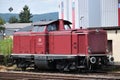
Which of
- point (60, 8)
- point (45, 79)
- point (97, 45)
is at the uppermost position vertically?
point (60, 8)

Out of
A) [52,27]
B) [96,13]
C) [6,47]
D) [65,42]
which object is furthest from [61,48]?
[96,13]

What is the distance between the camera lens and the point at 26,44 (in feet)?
86.2

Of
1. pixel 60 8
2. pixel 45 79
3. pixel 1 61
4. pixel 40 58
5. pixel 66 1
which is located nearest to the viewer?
A: pixel 45 79

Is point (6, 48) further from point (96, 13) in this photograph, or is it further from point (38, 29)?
point (96, 13)

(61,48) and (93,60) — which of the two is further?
(61,48)

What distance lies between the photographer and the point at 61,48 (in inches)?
960

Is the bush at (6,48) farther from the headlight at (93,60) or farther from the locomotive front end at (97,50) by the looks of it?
the headlight at (93,60)

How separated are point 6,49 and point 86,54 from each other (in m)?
10.7

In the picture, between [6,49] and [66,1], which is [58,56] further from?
[66,1]

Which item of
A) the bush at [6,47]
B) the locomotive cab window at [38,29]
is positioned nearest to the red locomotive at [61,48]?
the locomotive cab window at [38,29]

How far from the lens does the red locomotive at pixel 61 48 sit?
76.5ft

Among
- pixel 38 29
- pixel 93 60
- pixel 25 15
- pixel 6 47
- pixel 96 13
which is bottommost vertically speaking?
pixel 93 60

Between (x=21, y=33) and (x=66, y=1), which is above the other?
(x=66, y=1)

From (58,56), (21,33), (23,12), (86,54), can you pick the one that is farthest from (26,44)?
(23,12)
